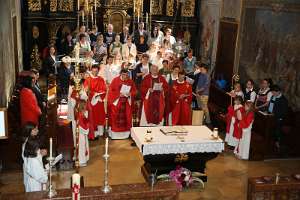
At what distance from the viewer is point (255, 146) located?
12641mm

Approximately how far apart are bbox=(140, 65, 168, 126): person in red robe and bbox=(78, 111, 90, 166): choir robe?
279cm

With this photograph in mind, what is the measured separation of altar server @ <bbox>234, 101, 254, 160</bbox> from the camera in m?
12.4

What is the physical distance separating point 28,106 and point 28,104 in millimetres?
66

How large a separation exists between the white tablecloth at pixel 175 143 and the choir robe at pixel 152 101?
115 inches

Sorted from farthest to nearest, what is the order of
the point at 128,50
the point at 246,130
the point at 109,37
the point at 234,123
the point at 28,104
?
the point at 109,37 < the point at 128,50 < the point at 234,123 < the point at 246,130 < the point at 28,104

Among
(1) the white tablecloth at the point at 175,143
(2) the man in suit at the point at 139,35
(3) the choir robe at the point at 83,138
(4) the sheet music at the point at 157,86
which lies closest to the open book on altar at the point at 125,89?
(4) the sheet music at the point at 157,86

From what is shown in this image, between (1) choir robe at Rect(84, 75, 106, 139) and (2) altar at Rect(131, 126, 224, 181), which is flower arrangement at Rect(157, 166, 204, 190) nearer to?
(2) altar at Rect(131, 126, 224, 181)

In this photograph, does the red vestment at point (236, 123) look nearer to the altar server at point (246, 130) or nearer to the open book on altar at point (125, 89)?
the altar server at point (246, 130)

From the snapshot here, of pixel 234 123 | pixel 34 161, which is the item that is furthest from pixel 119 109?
pixel 34 161

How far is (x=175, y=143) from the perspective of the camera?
10.1 metres

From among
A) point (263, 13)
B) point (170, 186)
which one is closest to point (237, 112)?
point (263, 13)

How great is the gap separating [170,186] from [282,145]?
730 cm

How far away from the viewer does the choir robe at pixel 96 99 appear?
13305 millimetres

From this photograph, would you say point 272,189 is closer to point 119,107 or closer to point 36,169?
point 36,169
